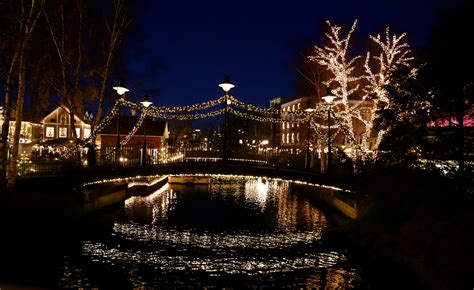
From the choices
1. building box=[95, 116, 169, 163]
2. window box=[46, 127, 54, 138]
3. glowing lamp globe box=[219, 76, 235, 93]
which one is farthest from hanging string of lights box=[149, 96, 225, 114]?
window box=[46, 127, 54, 138]

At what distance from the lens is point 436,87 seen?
17.8 m

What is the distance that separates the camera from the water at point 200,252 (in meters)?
15.6

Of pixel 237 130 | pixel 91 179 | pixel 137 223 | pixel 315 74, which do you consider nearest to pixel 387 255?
pixel 137 223

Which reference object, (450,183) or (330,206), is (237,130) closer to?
(330,206)

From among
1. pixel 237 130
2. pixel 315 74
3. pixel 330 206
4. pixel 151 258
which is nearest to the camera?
pixel 151 258

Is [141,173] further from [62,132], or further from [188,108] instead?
[62,132]

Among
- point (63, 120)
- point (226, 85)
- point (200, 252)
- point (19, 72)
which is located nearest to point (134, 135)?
point (63, 120)

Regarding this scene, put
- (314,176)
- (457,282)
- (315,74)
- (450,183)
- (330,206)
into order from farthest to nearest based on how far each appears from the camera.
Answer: (315,74) < (330,206) < (314,176) < (450,183) < (457,282)

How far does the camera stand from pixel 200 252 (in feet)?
63.6

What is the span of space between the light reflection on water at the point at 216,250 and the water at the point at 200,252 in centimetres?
3

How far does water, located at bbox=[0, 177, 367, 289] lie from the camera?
615 inches

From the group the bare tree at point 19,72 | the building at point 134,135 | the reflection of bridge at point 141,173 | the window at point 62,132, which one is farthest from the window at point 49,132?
the bare tree at point 19,72

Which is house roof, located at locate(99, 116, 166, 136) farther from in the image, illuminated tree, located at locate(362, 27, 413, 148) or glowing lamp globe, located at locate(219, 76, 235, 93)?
glowing lamp globe, located at locate(219, 76, 235, 93)

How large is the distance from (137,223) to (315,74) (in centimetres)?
2202
